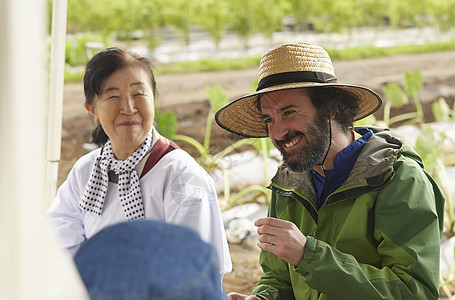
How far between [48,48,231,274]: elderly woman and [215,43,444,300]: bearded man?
0.71ft

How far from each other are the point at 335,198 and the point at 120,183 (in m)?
0.60

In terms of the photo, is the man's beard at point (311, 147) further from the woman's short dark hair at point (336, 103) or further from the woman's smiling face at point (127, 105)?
the woman's smiling face at point (127, 105)

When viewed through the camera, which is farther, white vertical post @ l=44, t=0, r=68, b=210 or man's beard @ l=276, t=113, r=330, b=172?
white vertical post @ l=44, t=0, r=68, b=210

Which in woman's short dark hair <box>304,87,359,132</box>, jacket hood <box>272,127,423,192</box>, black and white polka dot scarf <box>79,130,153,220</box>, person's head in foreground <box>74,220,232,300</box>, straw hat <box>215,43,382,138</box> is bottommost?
black and white polka dot scarf <box>79,130,153,220</box>

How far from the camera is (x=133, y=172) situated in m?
1.62

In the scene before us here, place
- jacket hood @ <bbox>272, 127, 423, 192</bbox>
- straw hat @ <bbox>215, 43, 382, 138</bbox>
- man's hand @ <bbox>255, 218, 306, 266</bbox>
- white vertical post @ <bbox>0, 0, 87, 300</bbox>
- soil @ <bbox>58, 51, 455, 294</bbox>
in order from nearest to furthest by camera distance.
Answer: white vertical post @ <bbox>0, 0, 87, 300</bbox> → man's hand @ <bbox>255, 218, 306, 266</bbox> → jacket hood @ <bbox>272, 127, 423, 192</bbox> → straw hat @ <bbox>215, 43, 382, 138</bbox> → soil @ <bbox>58, 51, 455, 294</bbox>

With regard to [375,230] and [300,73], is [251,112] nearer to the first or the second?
[300,73]

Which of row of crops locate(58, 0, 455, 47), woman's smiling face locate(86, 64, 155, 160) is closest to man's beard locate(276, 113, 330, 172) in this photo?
woman's smiling face locate(86, 64, 155, 160)

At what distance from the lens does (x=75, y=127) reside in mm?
6195

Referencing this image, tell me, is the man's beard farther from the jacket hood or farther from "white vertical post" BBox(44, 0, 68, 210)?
"white vertical post" BBox(44, 0, 68, 210)

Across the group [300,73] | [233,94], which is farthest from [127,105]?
[233,94]

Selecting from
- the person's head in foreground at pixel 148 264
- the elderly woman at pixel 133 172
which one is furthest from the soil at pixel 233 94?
the person's head in foreground at pixel 148 264

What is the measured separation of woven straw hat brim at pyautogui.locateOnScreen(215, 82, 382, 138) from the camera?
1.62 m

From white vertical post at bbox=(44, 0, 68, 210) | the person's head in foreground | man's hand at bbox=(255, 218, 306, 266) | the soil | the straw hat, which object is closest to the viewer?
the person's head in foreground
